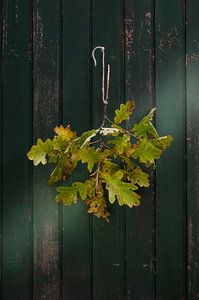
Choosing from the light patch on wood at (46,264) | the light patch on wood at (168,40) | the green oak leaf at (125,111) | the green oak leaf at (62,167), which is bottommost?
the light patch on wood at (46,264)

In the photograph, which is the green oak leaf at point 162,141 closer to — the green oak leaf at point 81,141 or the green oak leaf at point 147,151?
the green oak leaf at point 147,151

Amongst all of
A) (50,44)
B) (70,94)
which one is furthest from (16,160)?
(50,44)

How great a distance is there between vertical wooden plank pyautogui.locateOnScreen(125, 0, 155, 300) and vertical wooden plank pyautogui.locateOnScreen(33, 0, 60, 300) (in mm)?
273

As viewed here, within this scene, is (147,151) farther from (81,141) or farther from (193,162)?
(193,162)

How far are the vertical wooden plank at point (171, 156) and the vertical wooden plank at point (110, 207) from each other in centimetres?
14

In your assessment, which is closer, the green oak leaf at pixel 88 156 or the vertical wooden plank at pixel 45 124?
the green oak leaf at pixel 88 156

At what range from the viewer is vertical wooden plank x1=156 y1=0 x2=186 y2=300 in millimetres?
1700

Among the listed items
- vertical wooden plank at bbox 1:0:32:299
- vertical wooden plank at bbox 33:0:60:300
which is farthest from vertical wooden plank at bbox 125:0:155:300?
vertical wooden plank at bbox 1:0:32:299

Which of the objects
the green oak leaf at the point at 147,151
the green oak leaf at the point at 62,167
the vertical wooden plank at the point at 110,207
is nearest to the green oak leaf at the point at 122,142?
the green oak leaf at the point at 147,151

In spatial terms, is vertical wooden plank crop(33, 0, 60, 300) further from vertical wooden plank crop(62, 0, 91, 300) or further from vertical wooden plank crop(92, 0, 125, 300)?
vertical wooden plank crop(92, 0, 125, 300)

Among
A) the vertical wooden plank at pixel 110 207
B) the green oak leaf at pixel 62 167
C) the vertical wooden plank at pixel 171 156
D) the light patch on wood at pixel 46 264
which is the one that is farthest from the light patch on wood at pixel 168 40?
the light patch on wood at pixel 46 264

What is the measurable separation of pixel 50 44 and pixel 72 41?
0.28ft

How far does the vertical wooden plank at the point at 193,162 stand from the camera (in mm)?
1702

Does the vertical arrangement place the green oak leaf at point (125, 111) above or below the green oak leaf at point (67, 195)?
above
